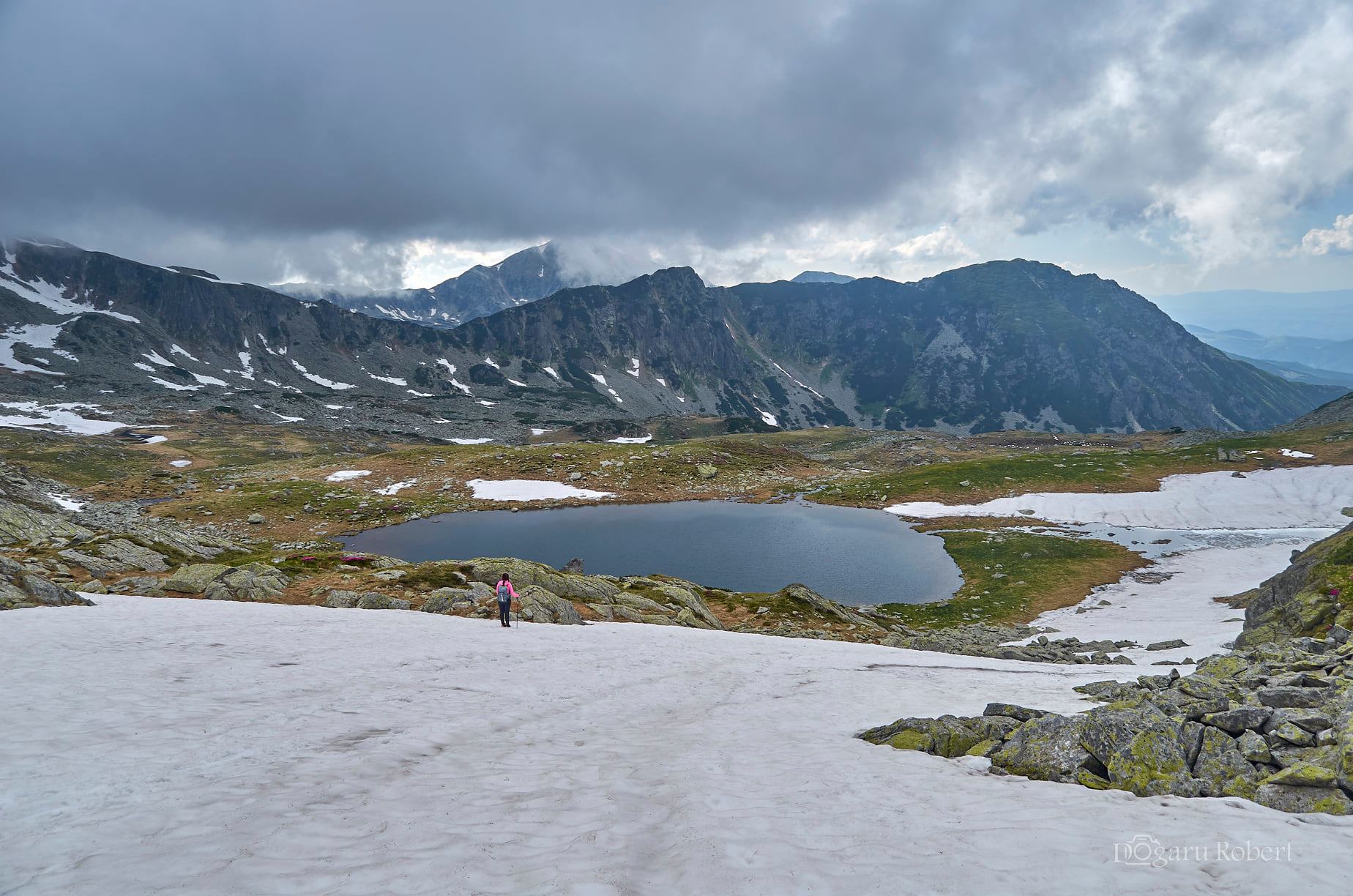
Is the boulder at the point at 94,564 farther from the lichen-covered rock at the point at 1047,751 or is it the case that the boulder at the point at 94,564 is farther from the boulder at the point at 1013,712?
the lichen-covered rock at the point at 1047,751

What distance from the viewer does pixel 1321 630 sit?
2208 centimetres

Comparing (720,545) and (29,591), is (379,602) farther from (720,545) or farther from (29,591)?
(720,545)

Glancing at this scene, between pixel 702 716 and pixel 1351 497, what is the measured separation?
10462cm

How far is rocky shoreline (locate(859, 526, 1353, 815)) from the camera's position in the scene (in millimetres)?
9180

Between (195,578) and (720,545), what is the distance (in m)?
53.7

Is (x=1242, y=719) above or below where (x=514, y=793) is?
above

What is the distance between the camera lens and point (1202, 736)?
10.9 metres

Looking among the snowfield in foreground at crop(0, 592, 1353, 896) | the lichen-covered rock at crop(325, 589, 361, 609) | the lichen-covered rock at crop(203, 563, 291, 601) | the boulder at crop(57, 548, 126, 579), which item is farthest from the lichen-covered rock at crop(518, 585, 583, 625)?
the boulder at crop(57, 548, 126, 579)

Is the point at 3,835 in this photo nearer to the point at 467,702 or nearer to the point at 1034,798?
the point at 467,702

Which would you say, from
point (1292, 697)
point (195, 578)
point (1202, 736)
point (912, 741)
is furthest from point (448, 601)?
point (1292, 697)

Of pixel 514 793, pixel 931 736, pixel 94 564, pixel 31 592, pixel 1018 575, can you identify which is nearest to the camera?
pixel 514 793

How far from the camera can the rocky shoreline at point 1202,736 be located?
918 centimetres

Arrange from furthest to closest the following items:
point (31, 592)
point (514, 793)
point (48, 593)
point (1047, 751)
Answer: point (48, 593)
point (31, 592)
point (1047, 751)
point (514, 793)

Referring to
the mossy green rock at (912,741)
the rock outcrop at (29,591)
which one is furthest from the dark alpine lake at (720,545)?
the mossy green rock at (912,741)
